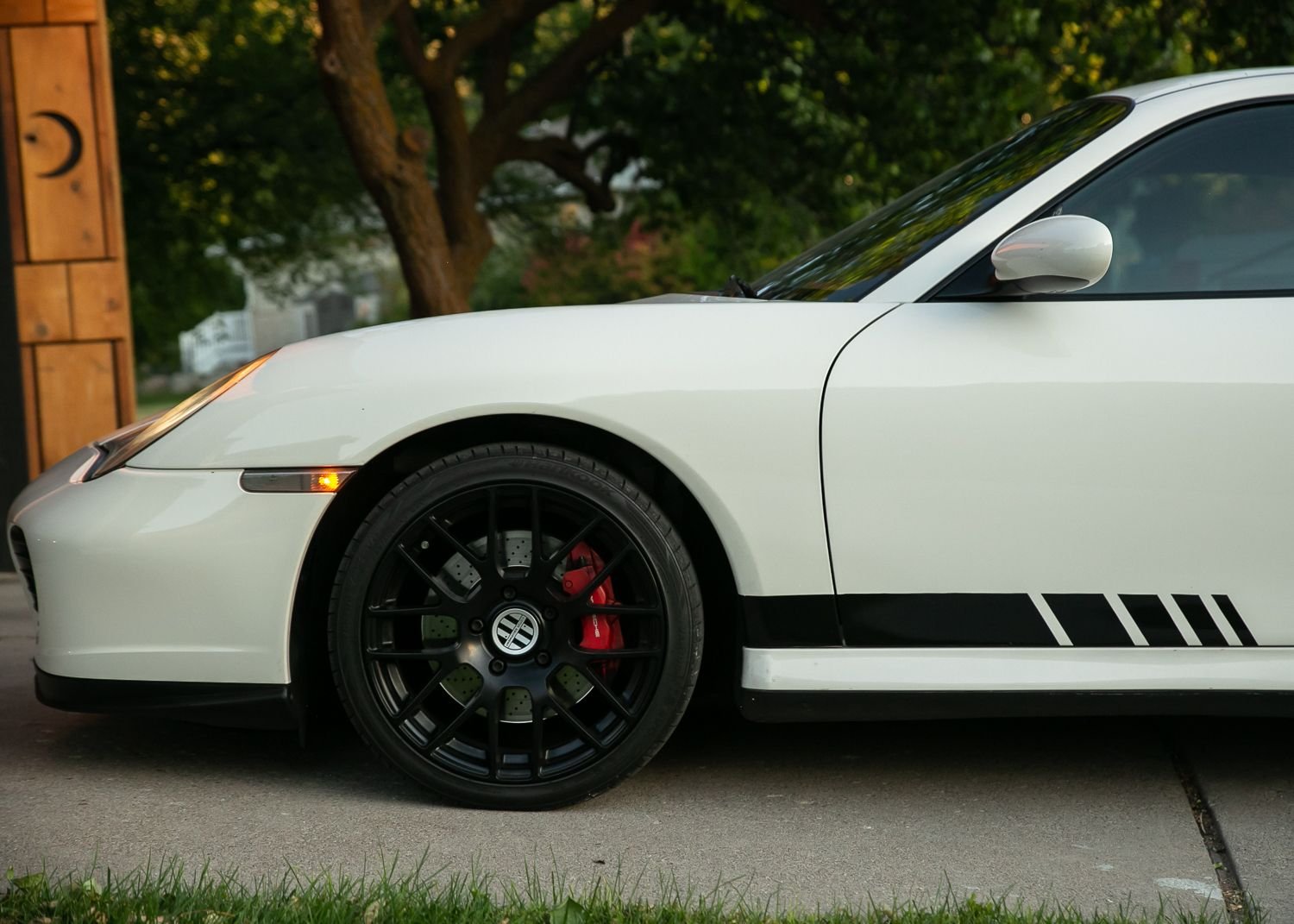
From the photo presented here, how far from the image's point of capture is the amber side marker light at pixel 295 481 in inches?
114

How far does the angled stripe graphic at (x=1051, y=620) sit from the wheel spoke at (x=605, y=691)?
0.85 metres

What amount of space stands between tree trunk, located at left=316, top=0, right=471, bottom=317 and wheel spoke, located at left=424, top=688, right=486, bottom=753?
5.87m

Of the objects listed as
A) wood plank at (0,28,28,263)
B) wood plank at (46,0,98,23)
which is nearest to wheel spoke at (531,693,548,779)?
wood plank at (0,28,28,263)

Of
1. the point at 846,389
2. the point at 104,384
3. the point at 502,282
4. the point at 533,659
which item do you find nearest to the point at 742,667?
the point at 533,659

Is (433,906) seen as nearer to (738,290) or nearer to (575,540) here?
(575,540)

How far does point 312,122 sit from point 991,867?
1273 centimetres

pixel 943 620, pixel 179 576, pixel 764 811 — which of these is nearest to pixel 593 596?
pixel 764 811

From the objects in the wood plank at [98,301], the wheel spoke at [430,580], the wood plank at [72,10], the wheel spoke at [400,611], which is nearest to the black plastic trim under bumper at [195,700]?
the wheel spoke at [400,611]

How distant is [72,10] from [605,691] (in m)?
4.42

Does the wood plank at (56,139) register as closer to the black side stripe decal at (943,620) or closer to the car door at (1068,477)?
the car door at (1068,477)

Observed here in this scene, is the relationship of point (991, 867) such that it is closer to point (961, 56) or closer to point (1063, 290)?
point (1063, 290)

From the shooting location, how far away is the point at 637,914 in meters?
2.40

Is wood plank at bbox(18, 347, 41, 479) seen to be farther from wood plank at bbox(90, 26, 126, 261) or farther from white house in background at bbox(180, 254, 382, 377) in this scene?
white house in background at bbox(180, 254, 382, 377)

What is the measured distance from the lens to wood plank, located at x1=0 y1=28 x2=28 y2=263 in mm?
5852
